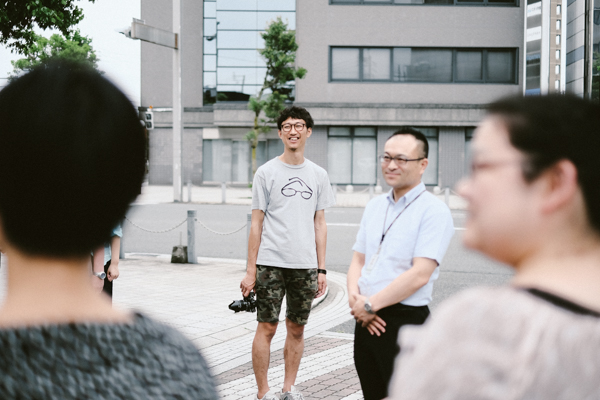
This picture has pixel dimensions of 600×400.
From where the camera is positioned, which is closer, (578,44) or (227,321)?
(227,321)

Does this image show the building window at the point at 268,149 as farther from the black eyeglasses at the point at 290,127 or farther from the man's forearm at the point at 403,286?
the man's forearm at the point at 403,286

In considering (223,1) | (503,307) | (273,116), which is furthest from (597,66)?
(503,307)

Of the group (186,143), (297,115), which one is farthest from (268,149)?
(297,115)

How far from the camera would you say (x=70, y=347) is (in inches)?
38.1

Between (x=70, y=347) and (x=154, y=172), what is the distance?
4046 centimetres

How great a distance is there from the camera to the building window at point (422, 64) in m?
33.8

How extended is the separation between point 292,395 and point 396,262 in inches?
70.5

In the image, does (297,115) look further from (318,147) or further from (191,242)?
(318,147)

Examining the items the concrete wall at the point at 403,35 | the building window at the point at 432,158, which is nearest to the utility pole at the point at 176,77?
the concrete wall at the point at 403,35

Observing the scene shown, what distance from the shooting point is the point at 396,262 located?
2922mm

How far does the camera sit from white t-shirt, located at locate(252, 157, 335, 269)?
169 inches

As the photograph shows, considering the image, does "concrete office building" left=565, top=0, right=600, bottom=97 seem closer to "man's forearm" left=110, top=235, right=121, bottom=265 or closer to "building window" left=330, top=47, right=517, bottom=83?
"building window" left=330, top=47, right=517, bottom=83

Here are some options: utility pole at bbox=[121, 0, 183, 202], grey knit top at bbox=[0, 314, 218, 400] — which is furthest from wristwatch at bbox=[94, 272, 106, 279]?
utility pole at bbox=[121, 0, 183, 202]

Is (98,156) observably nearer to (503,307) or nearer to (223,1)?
(503,307)
